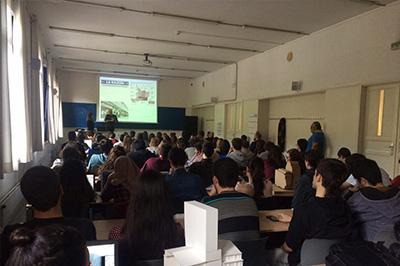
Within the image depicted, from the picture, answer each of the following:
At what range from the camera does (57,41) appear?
8.03 meters

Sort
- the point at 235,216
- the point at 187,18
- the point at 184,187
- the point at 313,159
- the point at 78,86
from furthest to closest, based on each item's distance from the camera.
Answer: the point at 78,86 < the point at 187,18 < the point at 313,159 < the point at 184,187 < the point at 235,216

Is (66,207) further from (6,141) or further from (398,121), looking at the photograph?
(398,121)

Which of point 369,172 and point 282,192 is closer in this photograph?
point 369,172

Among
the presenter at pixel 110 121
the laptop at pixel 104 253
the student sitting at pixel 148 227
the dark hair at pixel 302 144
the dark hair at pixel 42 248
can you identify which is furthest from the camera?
the presenter at pixel 110 121

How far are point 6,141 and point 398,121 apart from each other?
5438 millimetres

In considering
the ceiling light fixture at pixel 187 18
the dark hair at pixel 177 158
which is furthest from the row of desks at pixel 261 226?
the ceiling light fixture at pixel 187 18

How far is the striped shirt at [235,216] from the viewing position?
210 cm

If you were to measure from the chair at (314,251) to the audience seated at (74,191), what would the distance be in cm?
179

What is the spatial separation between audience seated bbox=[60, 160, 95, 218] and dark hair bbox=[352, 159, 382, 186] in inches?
92.5

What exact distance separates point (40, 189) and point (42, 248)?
3.29 ft

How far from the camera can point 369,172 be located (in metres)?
2.57

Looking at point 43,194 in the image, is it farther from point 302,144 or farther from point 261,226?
point 302,144

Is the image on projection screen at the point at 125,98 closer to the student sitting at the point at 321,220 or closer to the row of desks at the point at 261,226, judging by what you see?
the row of desks at the point at 261,226

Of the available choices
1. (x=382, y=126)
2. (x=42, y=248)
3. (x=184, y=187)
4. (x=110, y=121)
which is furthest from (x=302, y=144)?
(x=110, y=121)
